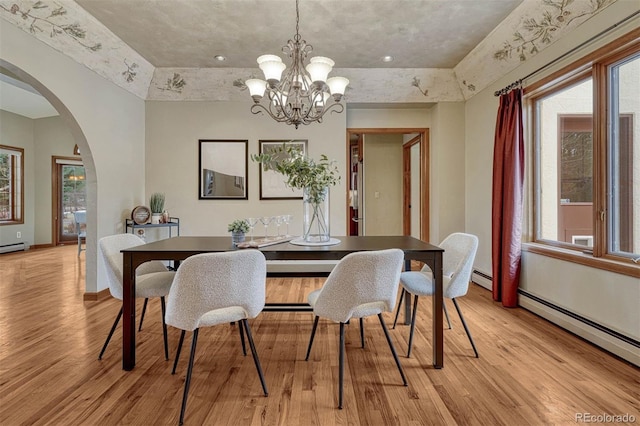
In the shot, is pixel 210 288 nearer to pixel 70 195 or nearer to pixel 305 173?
pixel 305 173

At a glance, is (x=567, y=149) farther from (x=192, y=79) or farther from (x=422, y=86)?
(x=192, y=79)

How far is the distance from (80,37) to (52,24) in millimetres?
288

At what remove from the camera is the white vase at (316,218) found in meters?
2.38

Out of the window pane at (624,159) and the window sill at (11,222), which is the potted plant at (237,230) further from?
the window sill at (11,222)

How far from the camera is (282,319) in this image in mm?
2994

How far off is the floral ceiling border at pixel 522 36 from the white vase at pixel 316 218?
232cm

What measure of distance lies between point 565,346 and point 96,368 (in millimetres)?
3279

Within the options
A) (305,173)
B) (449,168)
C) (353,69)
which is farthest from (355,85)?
(305,173)

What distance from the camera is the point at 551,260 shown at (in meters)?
2.88

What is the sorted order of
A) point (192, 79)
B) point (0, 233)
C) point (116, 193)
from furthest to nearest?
point (0, 233) < point (192, 79) < point (116, 193)

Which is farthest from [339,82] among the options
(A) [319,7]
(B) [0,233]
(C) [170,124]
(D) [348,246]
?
(B) [0,233]

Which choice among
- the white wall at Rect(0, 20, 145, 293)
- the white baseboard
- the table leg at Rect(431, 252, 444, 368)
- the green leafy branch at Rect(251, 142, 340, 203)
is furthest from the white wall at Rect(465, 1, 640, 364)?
the white wall at Rect(0, 20, 145, 293)

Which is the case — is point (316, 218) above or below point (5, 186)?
below

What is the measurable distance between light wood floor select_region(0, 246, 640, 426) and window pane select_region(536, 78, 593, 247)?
896 millimetres
